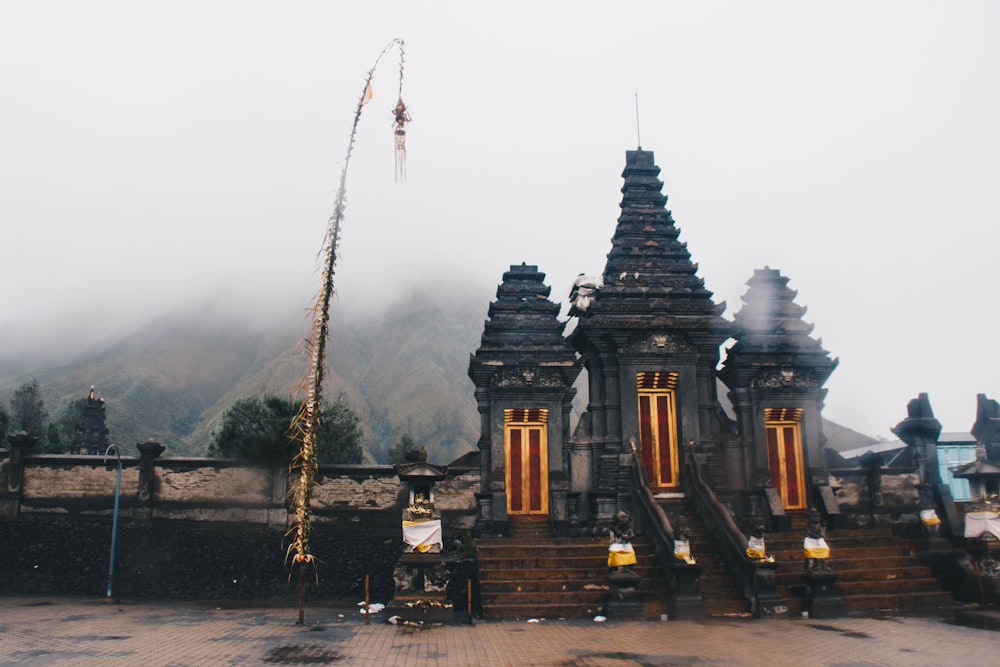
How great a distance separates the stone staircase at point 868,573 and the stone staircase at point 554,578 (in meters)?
2.84

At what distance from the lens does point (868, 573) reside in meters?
16.9

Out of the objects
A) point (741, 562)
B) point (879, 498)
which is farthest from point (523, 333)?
point (879, 498)

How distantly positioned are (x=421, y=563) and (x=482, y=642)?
2.95 m

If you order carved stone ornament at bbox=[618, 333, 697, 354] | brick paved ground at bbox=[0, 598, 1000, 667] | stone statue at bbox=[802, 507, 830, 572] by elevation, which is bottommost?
brick paved ground at bbox=[0, 598, 1000, 667]

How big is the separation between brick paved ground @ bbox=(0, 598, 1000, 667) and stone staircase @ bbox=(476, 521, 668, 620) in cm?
64

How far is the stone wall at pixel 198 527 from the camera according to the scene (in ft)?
65.1

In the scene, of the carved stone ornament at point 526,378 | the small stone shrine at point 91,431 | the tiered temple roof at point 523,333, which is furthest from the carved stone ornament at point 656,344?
the small stone shrine at point 91,431

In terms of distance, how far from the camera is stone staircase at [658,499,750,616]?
1552cm

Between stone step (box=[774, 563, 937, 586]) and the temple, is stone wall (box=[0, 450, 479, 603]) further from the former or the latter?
stone step (box=[774, 563, 937, 586])

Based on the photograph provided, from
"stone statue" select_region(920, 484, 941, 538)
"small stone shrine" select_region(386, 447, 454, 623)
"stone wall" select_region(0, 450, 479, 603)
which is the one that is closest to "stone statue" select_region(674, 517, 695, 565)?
"small stone shrine" select_region(386, 447, 454, 623)

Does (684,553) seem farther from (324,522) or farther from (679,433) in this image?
(324,522)

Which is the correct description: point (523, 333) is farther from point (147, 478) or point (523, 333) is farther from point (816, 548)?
point (147, 478)

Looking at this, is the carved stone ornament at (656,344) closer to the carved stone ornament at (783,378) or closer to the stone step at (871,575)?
the carved stone ornament at (783,378)

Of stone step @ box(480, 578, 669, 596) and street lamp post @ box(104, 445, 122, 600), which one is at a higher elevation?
street lamp post @ box(104, 445, 122, 600)
